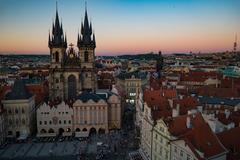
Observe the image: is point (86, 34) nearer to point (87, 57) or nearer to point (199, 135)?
point (87, 57)

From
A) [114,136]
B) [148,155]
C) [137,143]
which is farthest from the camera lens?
[114,136]

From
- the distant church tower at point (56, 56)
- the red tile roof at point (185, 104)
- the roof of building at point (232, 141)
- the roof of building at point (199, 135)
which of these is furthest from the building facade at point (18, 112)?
the roof of building at point (232, 141)

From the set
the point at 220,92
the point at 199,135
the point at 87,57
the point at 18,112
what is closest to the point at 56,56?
the point at 87,57

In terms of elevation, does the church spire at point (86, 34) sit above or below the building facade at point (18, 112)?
above

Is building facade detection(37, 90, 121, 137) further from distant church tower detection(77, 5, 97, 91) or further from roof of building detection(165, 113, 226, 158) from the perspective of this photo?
roof of building detection(165, 113, 226, 158)

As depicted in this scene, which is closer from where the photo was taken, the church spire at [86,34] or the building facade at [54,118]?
the building facade at [54,118]

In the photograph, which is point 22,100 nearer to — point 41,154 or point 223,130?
point 41,154

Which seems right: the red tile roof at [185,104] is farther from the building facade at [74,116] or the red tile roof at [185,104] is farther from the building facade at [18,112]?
the building facade at [18,112]

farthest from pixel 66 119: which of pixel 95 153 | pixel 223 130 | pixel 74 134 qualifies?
pixel 223 130
